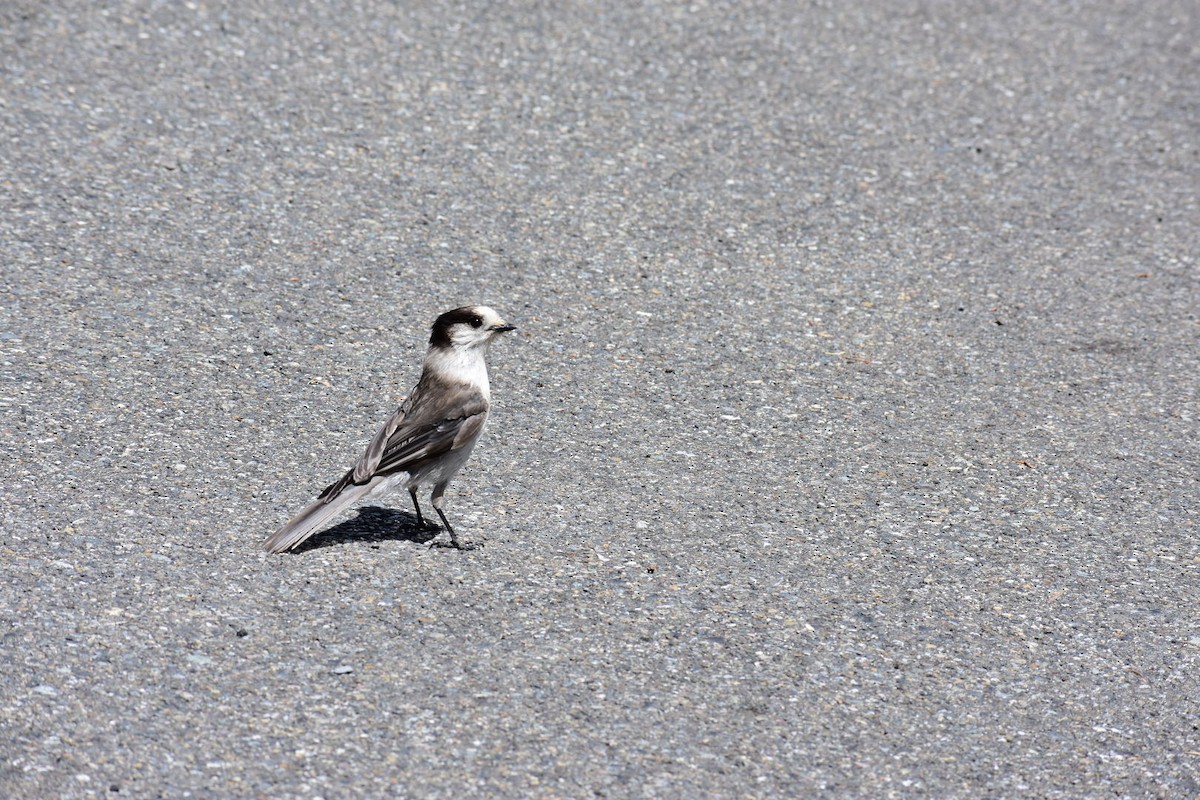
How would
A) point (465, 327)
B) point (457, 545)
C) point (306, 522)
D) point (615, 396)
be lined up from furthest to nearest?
point (615, 396) → point (465, 327) → point (457, 545) → point (306, 522)

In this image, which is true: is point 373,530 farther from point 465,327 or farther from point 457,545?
point 465,327

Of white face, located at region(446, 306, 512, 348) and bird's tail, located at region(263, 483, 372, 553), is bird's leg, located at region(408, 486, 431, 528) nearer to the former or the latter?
bird's tail, located at region(263, 483, 372, 553)

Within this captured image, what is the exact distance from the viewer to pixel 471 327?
6.09m

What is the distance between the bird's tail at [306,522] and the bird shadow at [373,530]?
135 mm

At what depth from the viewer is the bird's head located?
609 cm

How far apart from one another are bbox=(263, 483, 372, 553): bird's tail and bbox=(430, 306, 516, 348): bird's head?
3.22ft

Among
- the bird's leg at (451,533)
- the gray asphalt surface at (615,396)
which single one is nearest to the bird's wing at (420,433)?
the bird's leg at (451,533)

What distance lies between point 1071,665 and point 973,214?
4641 mm

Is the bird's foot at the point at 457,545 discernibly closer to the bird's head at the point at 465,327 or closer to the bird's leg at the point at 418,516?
the bird's leg at the point at 418,516

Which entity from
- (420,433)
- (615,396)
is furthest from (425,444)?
(615,396)

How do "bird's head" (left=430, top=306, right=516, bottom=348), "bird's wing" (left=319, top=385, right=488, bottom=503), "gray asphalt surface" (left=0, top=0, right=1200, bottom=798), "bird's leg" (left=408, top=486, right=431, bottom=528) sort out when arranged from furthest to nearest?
"bird's head" (left=430, top=306, right=516, bottom=348)
"bird's leg" (left=408, top=486, right=431, bottom=528)
"bird's wing" (left=319, top=385, right=488, bottom=503)
"gray asphalt surface" (left=0, top=0, right=1200, bottom=798)

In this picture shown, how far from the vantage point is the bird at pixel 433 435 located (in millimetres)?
5488

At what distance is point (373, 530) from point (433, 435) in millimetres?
559

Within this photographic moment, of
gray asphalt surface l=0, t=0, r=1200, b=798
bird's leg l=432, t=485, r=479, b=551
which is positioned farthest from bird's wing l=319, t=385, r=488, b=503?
gray asphalt surface l=0, t=0, r=1200, b=798
